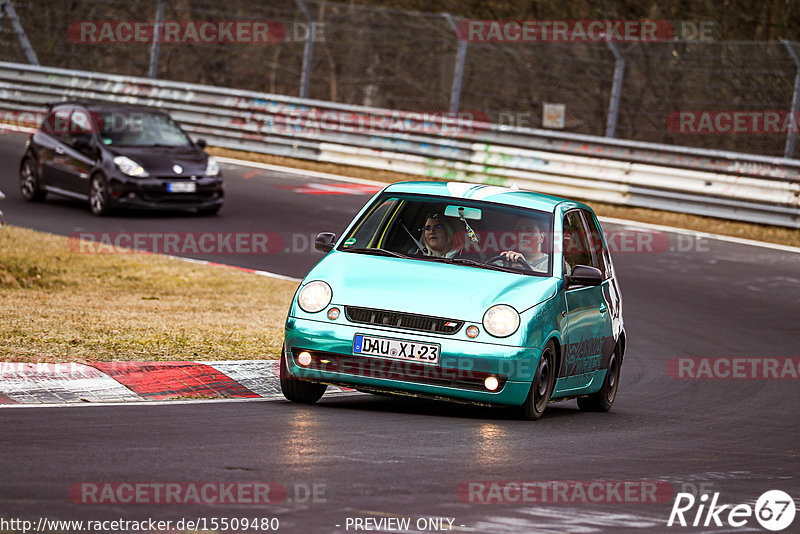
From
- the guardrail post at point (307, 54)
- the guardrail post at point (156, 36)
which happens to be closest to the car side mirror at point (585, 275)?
the guardrail post at point (307, 54)

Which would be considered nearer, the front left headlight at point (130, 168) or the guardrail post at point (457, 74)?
the front left headlight at point (130, 168)

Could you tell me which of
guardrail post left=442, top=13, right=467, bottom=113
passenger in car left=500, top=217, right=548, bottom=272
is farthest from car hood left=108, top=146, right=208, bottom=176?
passenger in car left=500, top=217, right=548, bottom=272

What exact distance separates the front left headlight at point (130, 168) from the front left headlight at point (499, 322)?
12594mm

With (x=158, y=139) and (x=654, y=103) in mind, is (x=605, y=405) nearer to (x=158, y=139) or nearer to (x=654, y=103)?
(x=158, y=139)

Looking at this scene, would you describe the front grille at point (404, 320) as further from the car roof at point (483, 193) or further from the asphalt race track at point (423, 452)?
the car roof at point (483, 193)

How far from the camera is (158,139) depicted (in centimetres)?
2180

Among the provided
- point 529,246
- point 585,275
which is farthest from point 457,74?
point 585,275

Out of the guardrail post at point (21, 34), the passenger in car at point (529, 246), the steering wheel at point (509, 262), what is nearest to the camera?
the steering wheel at point (509, 262)

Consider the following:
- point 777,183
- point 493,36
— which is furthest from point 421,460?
point 493,36

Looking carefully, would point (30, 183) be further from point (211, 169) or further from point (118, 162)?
point (211, 169)

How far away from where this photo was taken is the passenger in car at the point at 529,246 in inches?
383

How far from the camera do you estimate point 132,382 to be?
375 inches

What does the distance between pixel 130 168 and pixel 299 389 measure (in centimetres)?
1189

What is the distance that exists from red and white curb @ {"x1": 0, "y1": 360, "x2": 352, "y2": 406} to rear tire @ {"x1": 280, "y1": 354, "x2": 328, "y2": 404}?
1.18 ft
